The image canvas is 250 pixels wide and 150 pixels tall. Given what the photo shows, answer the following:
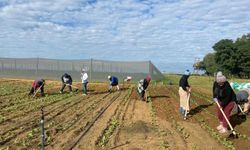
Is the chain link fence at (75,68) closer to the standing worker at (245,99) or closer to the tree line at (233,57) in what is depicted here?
the tree line at (233,57)

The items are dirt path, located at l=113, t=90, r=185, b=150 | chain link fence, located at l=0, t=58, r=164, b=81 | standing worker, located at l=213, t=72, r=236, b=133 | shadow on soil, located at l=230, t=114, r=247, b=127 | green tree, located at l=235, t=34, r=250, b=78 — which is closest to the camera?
dirt path, located at l=113, t=90, r=185, b=150

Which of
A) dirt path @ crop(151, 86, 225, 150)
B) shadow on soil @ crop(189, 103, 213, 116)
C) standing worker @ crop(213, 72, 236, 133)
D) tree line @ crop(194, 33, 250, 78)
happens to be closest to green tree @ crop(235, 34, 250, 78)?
tree line @ crop(194, 33, 250, 78)

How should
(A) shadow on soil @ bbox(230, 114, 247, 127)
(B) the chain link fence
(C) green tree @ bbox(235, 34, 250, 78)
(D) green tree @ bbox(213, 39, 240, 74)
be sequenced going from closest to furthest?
(A) shadow on soil @ bbox(230, 114, 247, 127) < (B) the chain link fence < (C) green tree @ bbox(235, 34, 250, 78) < (D) green tree @ bbox(213, 39, 240, 74)

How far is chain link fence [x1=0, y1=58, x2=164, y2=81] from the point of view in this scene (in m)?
44.4

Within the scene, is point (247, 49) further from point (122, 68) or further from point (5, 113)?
point (5, 113)

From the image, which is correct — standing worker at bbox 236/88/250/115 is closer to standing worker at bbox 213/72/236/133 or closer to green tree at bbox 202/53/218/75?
standing worker at bbox 213/72/236/133

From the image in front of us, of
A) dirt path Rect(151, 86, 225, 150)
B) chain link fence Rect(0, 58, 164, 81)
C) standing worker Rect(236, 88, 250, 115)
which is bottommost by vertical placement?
dirt path Rect(151, 86, 225, 150)

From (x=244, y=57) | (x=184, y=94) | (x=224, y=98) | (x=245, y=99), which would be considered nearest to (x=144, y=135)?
(x=224, y=98)

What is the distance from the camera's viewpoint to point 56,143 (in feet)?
32.9

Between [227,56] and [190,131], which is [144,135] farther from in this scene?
[227,56]

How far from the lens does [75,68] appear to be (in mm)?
45281

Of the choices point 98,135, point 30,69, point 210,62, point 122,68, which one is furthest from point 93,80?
point 210,62

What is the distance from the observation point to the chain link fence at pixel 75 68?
4441cm

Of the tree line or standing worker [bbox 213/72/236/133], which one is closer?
standing worker [bbox 213/72/236/133]
